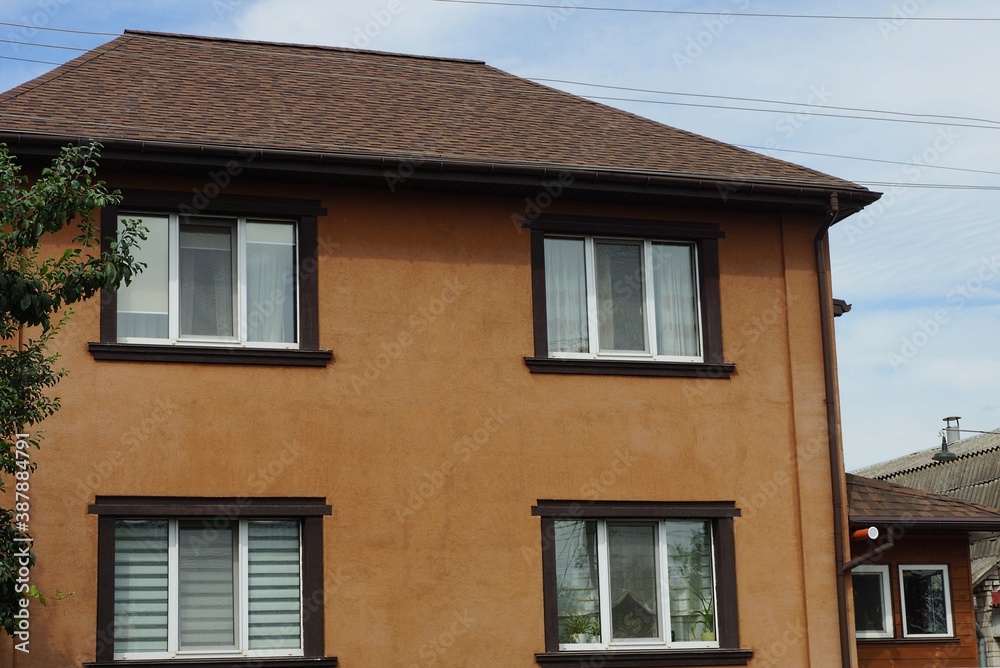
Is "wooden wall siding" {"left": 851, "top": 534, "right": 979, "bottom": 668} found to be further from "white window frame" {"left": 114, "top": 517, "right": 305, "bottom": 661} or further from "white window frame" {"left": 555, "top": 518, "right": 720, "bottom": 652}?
"white window frame" {"left": 114, "top": 517, "right": 305, "bottom": 661}

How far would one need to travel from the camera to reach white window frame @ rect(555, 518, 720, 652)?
44.9 feet

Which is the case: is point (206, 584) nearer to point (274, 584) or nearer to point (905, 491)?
point (274, 584)

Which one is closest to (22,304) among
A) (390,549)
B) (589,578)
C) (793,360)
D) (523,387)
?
(390,549)

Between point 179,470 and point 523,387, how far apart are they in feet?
11.6

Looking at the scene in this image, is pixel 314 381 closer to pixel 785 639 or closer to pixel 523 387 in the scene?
pixel 523 387

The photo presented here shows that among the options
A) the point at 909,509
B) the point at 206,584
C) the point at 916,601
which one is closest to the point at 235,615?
the point at 206,584

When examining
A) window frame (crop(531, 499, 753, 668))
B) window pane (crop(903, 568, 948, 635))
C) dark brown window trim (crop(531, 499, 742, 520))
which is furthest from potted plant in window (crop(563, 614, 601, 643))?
window pane (crop(903, 568, 948, 635))

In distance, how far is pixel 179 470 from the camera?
12727mm

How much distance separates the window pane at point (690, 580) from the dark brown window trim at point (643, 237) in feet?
5.33

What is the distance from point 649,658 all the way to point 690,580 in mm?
997

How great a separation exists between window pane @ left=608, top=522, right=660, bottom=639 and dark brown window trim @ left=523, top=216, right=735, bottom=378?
5.39 feet

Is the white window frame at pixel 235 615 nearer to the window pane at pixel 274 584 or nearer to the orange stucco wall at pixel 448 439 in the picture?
the window pane at pixel 274 584

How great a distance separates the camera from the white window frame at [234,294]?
13.2 m

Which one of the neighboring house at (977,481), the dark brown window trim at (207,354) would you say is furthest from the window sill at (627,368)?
the neighboring house at (977,481)
